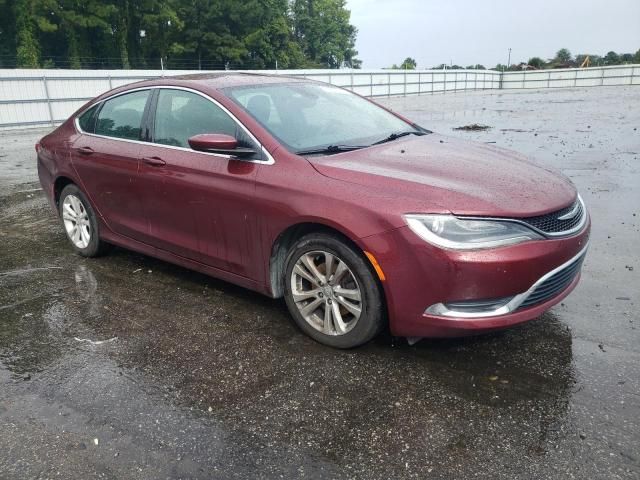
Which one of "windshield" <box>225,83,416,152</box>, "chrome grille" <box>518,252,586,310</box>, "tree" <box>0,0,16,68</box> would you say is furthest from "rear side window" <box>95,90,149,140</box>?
"tree" <box>0,0,16,68</box>

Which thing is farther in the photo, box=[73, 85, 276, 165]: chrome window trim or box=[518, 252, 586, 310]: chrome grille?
box=[73, 85, 276, 165]: chrome window trim

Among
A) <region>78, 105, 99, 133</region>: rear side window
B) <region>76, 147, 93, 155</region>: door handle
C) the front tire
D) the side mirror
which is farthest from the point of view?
<region>78, 105, 99, 133</region>: rear side window

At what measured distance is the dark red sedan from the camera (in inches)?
116

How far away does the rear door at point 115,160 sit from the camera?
14.7 ft

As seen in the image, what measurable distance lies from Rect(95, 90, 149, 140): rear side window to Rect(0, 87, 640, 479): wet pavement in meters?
1.24

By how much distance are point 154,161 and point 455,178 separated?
7.52ft

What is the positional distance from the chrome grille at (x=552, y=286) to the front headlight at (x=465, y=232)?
1.07ft

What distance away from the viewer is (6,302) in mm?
4309

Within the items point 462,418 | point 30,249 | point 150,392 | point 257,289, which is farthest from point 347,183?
point 30,249

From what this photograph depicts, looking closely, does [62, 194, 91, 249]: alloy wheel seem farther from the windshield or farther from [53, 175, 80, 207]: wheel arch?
the windshield

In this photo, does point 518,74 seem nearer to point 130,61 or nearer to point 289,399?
point 130,61

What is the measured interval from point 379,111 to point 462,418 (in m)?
2.84

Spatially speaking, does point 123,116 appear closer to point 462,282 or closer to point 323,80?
point 462,282

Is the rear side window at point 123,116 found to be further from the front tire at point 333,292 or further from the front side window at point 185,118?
the front tire at point 333,292
